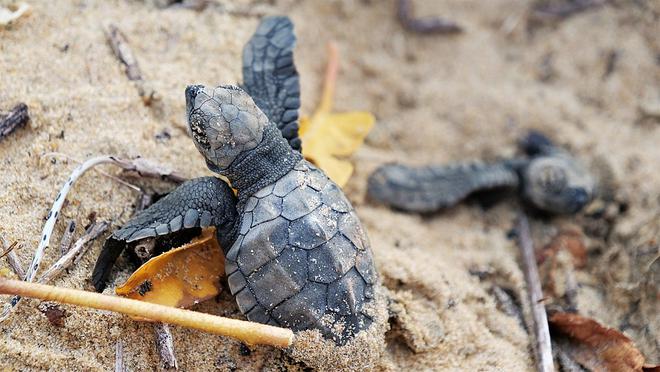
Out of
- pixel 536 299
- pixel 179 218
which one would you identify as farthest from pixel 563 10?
pixel 179 218

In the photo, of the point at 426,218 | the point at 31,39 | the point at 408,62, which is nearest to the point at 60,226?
the point at 31,39

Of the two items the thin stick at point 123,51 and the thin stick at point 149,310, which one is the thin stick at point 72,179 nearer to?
the thin stick at point 149,310

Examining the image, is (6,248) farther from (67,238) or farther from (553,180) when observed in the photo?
(553,180)

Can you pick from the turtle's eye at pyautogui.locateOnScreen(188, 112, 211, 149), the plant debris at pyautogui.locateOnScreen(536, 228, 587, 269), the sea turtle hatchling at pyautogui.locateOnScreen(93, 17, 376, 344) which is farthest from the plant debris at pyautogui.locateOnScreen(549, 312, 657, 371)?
the turtle's eye at pyautogui.locateOnScreen(188, 112, 211, 149)

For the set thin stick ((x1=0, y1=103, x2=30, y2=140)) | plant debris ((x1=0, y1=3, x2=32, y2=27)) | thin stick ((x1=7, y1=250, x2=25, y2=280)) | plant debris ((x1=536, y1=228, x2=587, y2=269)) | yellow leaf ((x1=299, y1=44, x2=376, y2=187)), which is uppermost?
plant debris ((x1=0, y1=3, x2=32, y2=27))

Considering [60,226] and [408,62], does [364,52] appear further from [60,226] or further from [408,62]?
[60,226]

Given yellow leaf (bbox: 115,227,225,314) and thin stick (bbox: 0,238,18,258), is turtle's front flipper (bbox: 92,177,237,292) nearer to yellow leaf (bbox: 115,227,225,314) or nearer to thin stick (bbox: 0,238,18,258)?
yellow leaf (bbox: 115,227,225,314)
